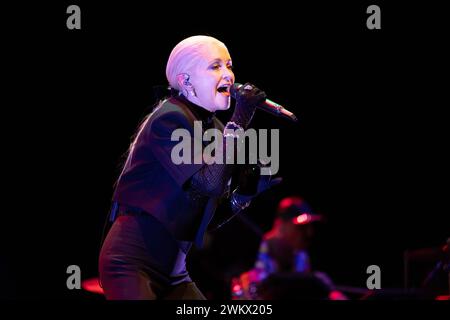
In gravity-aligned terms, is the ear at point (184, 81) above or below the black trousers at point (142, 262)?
above

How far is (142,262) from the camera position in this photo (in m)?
2.62

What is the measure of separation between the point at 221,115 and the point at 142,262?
10.4 feet

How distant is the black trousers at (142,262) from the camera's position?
2564mm

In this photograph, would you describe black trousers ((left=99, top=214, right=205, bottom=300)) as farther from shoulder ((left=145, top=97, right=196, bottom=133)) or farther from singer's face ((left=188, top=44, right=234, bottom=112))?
singer's face ((left=188, top=44, right=234, bottom=112))

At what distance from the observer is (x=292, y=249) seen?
21.8 ft

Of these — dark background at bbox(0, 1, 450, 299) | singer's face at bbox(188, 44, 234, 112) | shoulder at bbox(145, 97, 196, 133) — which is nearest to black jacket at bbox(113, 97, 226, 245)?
shoulder at bbox(145, 97, 196, 133)

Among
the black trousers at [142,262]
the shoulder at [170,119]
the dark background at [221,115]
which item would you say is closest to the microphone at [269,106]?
the shoulder at [170,119]

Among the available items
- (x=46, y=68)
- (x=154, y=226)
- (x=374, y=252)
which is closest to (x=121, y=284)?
(x=154, y=226)

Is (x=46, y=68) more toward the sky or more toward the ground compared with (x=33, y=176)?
more toward the sky

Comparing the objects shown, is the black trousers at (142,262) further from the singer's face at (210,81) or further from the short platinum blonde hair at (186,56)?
the short platinum blonde hair at (186,56)

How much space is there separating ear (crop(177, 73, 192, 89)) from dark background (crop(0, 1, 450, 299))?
76.7 inches

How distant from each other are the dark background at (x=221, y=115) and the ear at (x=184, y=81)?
1948mm
